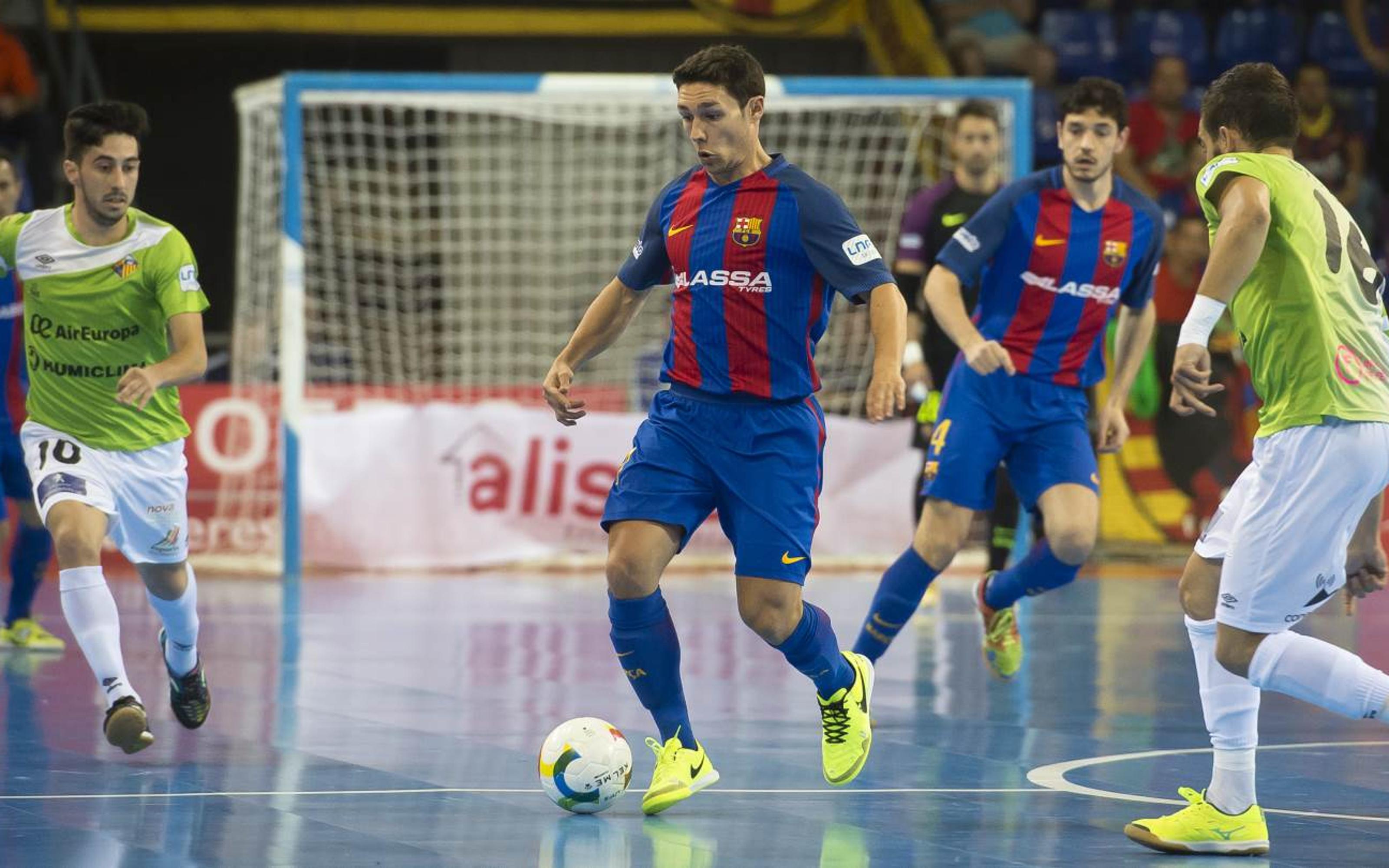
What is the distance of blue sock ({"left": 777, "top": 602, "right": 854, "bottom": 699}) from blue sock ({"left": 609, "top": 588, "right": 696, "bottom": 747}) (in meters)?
0.31

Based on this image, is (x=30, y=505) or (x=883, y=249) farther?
(x=883, y=249)

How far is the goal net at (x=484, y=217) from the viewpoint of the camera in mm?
13141

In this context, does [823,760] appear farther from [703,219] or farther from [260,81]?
[260,81]

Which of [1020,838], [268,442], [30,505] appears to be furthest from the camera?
[268,442]

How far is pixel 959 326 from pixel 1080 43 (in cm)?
1140

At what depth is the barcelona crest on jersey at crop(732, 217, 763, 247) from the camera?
225 inches

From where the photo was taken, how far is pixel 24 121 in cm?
1592

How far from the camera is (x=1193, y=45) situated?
1838cm

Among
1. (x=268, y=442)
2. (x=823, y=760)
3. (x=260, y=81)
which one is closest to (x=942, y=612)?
(x=268, y=442)

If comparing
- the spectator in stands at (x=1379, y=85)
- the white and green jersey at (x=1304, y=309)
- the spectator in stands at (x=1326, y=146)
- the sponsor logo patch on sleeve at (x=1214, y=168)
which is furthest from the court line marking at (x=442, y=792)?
the spectator in stands at (x=1379, y=85)

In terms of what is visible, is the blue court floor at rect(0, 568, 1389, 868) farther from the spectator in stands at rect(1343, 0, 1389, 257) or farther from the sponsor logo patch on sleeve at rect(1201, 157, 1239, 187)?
the spectator in stands at rect(1343, 0, 1389, 257)

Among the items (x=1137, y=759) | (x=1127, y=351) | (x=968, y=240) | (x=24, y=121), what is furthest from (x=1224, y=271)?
(x=24, y=121)

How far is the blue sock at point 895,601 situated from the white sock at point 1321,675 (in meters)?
2.42

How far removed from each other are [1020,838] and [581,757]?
1.18m
